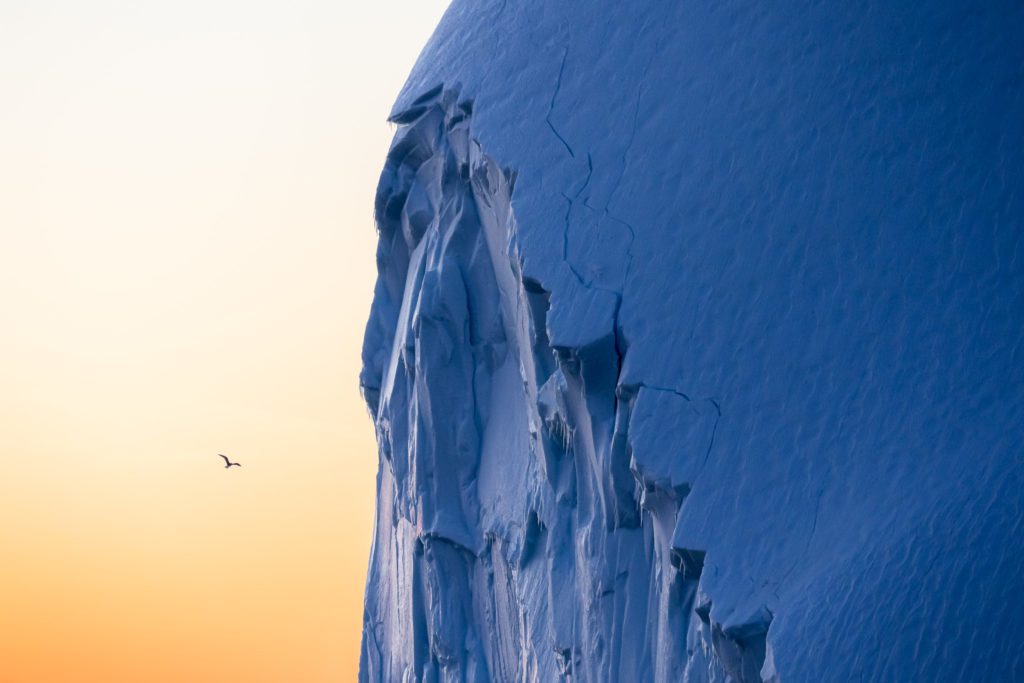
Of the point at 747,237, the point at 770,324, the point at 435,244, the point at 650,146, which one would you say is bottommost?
the point at 770,324

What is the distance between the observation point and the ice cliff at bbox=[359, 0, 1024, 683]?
14.6 ft

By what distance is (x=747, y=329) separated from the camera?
16.6 ft

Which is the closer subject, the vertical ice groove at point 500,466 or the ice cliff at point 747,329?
the ice cliff at point 747,329

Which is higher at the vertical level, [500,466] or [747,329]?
[500,466]

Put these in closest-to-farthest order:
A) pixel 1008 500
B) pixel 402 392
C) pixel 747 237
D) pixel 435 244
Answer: pixel 1008 500, pixel 747 237, pixel 435 244, pixel 402 392

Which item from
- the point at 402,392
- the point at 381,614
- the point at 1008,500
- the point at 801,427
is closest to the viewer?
the point at 1008,500

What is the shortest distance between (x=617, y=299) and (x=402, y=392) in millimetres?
2808

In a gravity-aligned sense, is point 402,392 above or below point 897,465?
above

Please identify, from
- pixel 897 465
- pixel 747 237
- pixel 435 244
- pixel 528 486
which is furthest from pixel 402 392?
pixel 897 465

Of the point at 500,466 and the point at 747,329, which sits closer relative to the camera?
the point at 747,329

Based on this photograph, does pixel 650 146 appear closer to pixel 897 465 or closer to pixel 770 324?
pixel 770 324

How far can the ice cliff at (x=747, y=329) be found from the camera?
175 inches

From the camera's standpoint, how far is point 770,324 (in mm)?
5039

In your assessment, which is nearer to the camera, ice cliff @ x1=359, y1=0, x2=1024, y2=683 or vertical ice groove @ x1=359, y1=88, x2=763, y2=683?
ice cliff @ x1=359, y1=0, x2=1024, y2=683
